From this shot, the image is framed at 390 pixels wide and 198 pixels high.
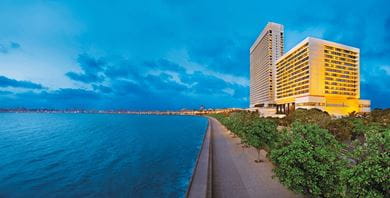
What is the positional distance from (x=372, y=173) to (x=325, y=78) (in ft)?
325

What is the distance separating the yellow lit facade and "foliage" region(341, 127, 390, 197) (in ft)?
273

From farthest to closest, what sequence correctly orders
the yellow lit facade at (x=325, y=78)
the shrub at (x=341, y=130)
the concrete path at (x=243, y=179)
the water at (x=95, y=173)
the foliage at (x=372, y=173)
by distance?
the yellow lit facade at (x=325, y=78) < the shrub at (x=341, y=130) < the water at (x=95, y=173) < the concrete path at (x=243, y=179) < the foliage at (x=372, y=173)

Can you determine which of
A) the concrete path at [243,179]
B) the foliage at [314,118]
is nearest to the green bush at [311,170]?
the concrete path at [243,179]

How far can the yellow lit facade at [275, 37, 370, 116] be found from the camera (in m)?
87.7

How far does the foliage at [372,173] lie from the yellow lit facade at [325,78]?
83304 millimetres

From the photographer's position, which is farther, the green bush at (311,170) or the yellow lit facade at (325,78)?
the yellow lit facade at (325,78)

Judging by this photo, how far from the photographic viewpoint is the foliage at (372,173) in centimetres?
533

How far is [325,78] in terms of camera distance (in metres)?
90.5

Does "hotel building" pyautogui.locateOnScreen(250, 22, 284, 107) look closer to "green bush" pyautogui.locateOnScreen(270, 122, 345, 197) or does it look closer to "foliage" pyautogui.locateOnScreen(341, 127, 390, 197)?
"green bush" pyautogui.locateOnScreen(270, 122, 345, 197)

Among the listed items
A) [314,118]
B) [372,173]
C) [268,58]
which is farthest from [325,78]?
[372,173]

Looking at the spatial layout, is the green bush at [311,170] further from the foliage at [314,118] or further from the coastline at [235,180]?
the foliage at [314,118]

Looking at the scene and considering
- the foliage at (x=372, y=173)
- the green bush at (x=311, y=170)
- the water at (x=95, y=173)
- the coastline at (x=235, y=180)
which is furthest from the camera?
the water at (x=95, y=173)

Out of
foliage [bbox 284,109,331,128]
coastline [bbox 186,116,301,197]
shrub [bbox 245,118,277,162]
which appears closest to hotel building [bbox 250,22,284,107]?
foliage [bbox 284,109,331,128]

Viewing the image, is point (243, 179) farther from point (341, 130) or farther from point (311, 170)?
point (341, 130)
